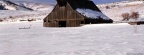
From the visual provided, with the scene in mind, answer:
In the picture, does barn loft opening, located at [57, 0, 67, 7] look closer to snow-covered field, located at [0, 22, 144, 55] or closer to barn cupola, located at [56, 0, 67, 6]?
barn cupola, located at [56, 0, 67, 6]

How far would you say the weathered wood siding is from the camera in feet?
144

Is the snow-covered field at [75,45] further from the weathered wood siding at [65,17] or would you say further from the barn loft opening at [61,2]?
the barn loft opening at [61,2]

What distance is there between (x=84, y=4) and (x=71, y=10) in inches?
212

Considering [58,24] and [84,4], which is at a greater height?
[84,4]

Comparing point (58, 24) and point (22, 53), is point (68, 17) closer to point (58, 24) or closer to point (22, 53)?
point (58, 24)

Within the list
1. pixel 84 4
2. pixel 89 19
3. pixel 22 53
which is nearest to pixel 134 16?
pixel 84 4

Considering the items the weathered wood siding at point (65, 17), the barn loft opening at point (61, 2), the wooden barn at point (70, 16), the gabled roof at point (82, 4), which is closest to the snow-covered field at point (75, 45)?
the wooden barn at point (70, 16)

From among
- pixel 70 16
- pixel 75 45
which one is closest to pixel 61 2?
pixel 70 16

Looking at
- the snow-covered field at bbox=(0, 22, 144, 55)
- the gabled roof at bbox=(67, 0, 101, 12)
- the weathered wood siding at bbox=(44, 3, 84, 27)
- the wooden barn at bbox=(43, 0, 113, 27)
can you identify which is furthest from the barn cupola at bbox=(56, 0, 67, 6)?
the snow-covered field at bbox=(0, 22, 144, 55)

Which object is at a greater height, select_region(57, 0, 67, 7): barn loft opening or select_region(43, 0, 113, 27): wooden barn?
select_region(57, 0, 67, 7): barn loft opening

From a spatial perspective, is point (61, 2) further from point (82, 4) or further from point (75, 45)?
point (75, 45)

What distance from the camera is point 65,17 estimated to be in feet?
149

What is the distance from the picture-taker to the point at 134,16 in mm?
69688

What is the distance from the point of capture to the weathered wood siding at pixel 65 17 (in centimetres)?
4379
